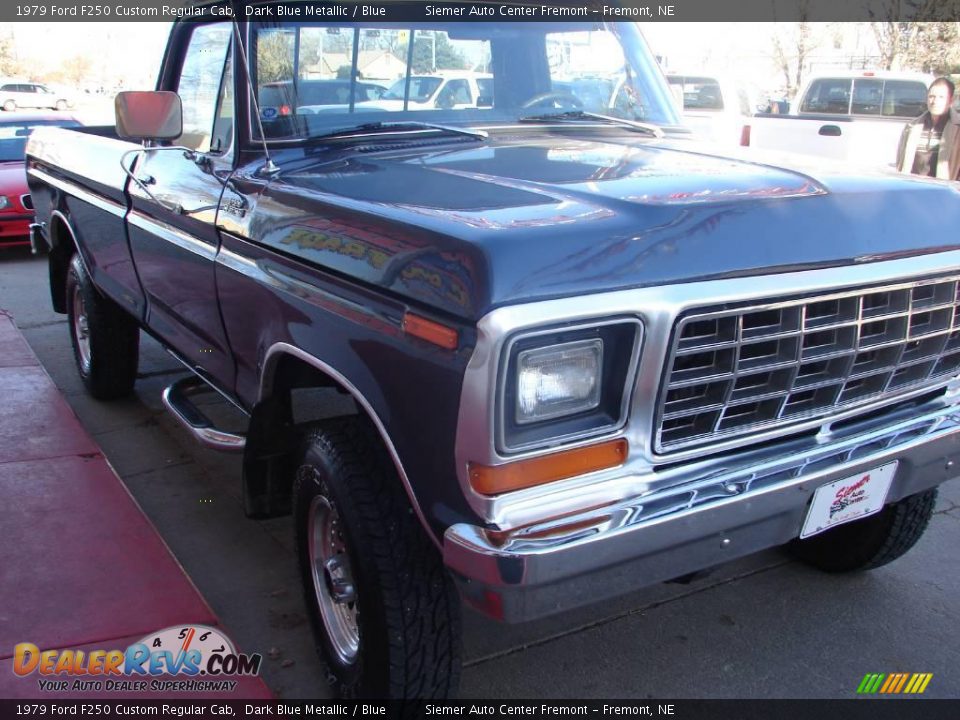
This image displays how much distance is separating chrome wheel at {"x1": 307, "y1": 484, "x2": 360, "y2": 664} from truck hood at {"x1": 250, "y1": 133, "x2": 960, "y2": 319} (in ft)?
2.48

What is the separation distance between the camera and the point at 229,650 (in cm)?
295

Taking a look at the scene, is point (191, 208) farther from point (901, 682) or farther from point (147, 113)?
point (901, 682)

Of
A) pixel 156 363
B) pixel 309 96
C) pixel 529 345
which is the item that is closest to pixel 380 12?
pixel 309 96

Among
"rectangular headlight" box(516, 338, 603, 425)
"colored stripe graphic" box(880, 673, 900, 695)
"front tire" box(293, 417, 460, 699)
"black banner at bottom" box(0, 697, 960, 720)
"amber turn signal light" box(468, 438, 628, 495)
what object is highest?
"rectangular headlight" box(516, 338, 603, 425)

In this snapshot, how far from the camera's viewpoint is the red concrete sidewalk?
2934 mm

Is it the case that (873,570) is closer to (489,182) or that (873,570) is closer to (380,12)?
(489,182)

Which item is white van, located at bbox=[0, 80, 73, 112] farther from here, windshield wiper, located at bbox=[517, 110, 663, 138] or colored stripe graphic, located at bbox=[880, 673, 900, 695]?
colored stripe graphic, located at bbox=[880, 673, 900, 695]

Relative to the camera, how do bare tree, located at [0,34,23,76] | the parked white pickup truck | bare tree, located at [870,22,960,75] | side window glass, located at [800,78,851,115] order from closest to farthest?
the parked white pickup truck, side window glass, located at [800,78,851,115], bare tree, located at [870,22,960,75], bare tree, located at [0,34,23,76]

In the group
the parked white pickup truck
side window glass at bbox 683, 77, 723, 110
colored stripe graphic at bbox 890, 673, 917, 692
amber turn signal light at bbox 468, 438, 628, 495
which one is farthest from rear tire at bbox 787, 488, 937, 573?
side window glass at bbox 683, 77, 723, 110

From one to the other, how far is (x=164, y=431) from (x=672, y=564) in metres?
3.56

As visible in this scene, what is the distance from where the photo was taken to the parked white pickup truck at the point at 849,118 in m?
9.75

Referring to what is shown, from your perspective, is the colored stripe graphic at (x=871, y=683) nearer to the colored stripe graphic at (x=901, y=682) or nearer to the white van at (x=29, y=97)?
the colored stripe graphic at (x=901, y=682)

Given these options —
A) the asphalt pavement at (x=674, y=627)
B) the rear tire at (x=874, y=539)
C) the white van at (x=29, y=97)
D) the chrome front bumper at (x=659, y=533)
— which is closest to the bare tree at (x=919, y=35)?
the asphalt pavement at (x=674, y=627)

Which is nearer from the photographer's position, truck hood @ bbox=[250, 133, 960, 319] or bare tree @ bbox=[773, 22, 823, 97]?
truck hood @ bbox=[250, 133, 960, 319]
